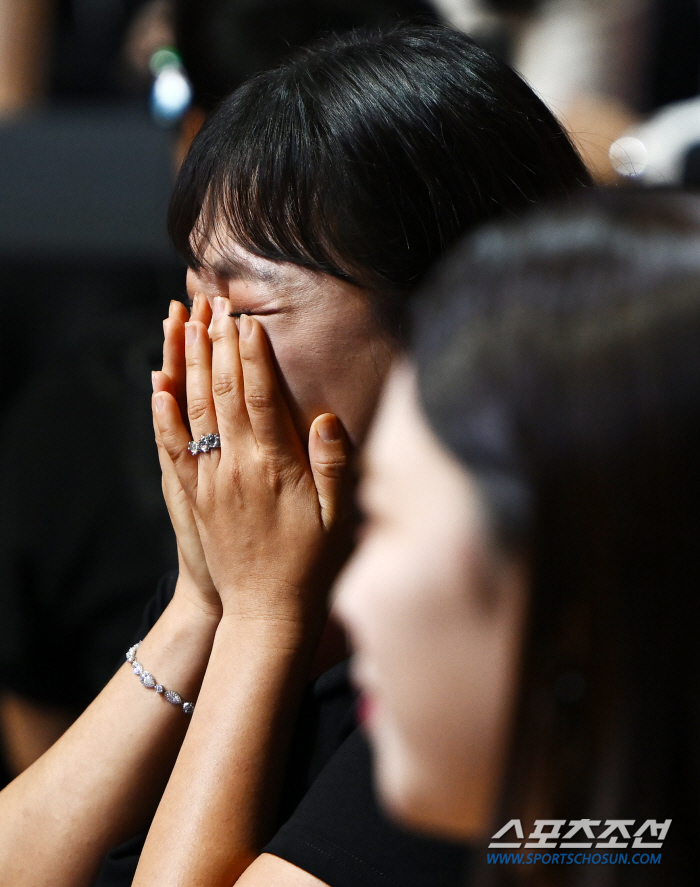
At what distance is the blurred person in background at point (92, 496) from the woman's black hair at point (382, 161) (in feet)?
2.27

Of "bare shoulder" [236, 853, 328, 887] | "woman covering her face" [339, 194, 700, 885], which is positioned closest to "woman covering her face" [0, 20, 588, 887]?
"bare shoulder" [236, 853, 328, 887]

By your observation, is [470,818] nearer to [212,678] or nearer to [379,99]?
[212,678]

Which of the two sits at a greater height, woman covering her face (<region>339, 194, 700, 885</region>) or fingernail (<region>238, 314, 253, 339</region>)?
fingernail (<region>238, 314, 253, 339</region>)

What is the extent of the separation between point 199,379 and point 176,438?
0.07 metres

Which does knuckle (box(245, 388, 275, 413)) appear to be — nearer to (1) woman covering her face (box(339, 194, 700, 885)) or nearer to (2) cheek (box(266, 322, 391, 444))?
(2) cheek (box(266, 322, 391, 444))

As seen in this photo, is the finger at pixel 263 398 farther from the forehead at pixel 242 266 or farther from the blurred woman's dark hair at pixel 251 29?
the blurred woman's dark hair at pixel 251 29

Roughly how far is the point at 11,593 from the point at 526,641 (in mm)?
1348

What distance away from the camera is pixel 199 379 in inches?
38.2

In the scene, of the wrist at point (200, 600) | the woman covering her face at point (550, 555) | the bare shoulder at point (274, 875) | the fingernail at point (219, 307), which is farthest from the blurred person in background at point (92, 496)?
the woman covering her face at point (550, 555)

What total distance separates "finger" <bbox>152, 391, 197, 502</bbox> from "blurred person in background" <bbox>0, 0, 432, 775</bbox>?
60cm

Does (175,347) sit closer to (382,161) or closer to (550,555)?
(382,161)

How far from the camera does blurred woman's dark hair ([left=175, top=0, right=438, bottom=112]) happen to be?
1.53 meters

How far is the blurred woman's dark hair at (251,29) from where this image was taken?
1.53 metres

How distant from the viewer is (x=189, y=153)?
968mm
